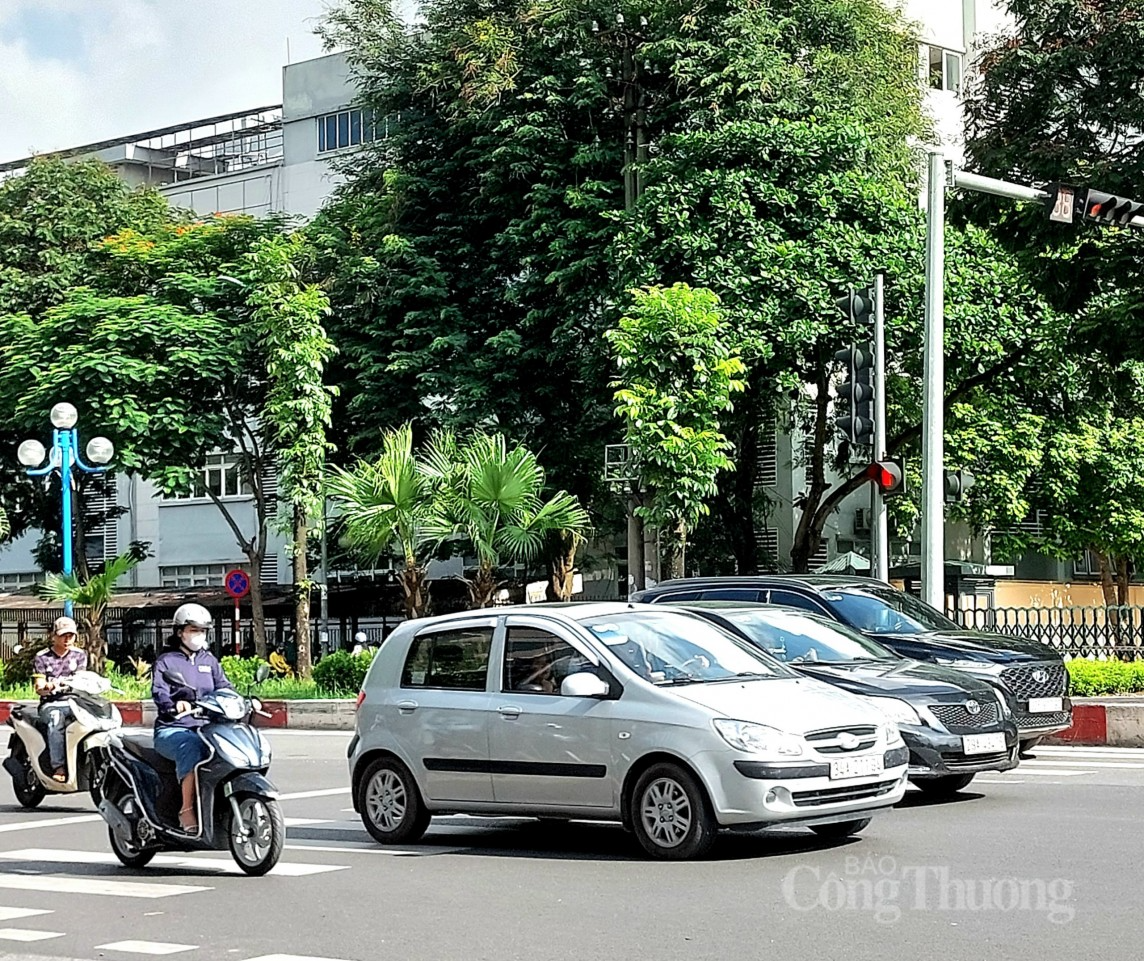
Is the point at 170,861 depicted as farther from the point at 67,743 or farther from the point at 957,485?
the point at 957,485

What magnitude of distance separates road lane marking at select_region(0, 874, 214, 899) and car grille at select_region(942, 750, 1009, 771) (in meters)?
5.60

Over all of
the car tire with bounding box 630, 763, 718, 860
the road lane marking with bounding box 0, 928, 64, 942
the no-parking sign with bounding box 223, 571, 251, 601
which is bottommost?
the road lane marking with bounding box 0, 928, 64, 942

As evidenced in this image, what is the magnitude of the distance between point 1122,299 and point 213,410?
2392 cm

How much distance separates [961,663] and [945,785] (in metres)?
1.13

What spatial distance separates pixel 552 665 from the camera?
11.5m

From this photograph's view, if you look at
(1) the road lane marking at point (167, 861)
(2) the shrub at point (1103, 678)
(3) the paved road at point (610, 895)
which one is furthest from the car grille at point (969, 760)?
(2) the shrub at point (1103, 678)

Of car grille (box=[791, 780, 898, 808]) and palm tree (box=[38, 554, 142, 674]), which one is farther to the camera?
palm tree (box=[38, 554, 142, 674])

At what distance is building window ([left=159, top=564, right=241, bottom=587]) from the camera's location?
56.8m

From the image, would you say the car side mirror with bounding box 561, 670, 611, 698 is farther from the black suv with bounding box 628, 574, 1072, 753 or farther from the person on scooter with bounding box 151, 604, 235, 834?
the black suv with bounding box 628, 574, 1072, 753

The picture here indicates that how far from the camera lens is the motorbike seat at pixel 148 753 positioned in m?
11.1

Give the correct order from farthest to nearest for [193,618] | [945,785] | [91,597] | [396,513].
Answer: [91,597], [396,513], [945,785], [193,618]

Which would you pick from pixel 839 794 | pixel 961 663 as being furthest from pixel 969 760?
pixel 839 794

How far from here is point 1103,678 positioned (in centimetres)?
2181

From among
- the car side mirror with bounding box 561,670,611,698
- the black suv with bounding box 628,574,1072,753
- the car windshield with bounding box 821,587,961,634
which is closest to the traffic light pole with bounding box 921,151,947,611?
the black suv with bounding box 628,574,1072,753
